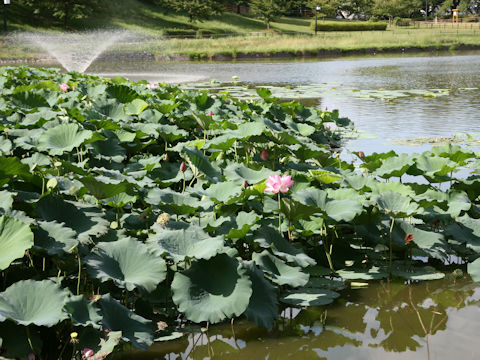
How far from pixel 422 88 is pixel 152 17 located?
2902cm

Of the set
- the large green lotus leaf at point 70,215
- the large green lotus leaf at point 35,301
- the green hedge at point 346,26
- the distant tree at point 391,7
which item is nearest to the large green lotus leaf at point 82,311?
the large green lotus leaf at point 35,301

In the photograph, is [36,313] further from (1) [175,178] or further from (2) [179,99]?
(2) [179,99]

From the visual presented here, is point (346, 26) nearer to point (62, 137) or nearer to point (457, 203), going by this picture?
point (457, 203)

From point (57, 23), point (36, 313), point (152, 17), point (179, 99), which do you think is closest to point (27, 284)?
point (36, 313)

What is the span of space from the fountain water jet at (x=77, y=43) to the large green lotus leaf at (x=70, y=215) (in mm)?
18873

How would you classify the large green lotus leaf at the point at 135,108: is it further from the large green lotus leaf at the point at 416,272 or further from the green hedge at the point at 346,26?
the green hedge at the point at 346,26

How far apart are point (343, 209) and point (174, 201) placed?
0.71 m

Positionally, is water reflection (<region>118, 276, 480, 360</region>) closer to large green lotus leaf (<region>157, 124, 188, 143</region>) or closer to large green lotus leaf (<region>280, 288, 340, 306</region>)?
large green lotus leaf (<region>280, 288, 340, 306</region>)

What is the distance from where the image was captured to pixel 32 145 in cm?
300

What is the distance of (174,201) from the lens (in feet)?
7.79

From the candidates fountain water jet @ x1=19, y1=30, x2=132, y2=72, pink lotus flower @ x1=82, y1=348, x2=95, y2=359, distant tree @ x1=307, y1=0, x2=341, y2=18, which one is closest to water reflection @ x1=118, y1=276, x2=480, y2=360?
pink lotus flower @ x1=82, y1=348, x2=95, y2=359

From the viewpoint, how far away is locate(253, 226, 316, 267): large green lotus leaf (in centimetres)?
217

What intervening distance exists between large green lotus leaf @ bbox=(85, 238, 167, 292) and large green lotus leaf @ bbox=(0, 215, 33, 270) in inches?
8.6

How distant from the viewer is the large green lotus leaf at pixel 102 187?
2070 mm
